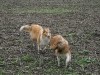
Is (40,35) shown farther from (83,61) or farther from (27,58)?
(83,61)

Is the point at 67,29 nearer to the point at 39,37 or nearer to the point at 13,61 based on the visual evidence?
the point at 39,37

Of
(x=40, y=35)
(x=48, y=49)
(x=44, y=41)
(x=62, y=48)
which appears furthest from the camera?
(x=48, y=49)

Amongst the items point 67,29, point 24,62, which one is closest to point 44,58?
point 24,62

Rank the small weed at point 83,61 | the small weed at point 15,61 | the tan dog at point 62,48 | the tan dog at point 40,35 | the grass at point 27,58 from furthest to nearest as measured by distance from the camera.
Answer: the tan dog at point 40,35, the grass at point 27,58, the small weed at point 83,61, the small weed at point 15,61, the tan dog at point 62,48

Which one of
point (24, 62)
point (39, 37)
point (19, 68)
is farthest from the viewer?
point (39, 37)

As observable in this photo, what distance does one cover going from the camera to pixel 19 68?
8.71m

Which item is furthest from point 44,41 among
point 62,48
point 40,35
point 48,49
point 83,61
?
point 83,61

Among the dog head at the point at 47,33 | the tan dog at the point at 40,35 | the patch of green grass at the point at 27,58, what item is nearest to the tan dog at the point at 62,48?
the dog head at the point at 47,33

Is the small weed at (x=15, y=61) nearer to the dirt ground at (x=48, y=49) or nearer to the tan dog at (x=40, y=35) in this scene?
the dirt ground at (x=48, y=49)

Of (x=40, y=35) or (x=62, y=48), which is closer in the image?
(x=62, y=48)

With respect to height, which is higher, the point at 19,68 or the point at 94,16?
the point at 94,16

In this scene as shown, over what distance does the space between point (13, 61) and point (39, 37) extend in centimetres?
148

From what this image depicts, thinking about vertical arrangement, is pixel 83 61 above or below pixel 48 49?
below

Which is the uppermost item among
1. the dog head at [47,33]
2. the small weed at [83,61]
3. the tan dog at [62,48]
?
the dog head at [47,33]
